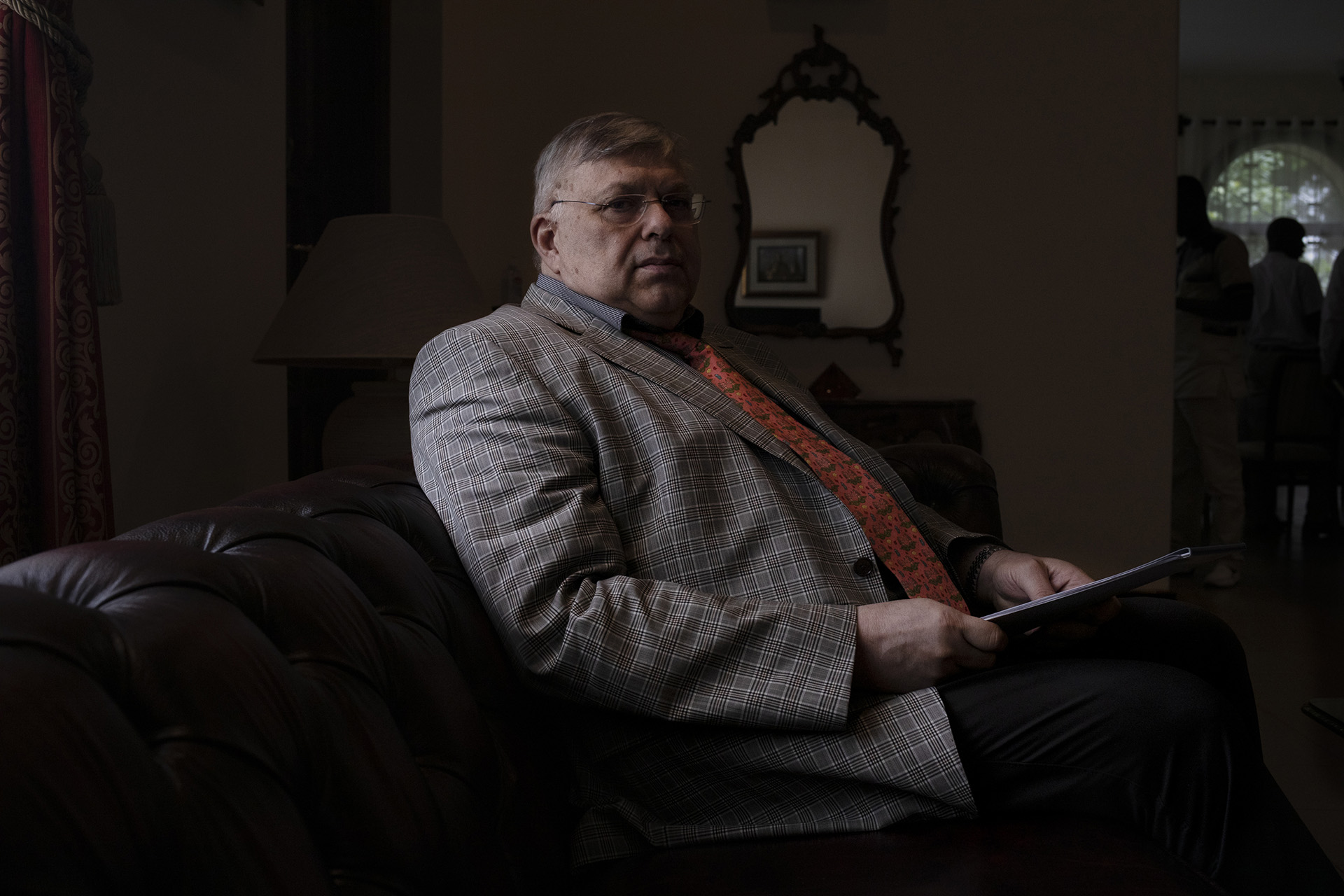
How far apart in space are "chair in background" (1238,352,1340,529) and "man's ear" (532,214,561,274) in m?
5.67

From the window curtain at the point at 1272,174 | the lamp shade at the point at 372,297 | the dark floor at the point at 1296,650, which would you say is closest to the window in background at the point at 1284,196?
the window curtain at the point at 1272,174

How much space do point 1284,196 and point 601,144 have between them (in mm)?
8749

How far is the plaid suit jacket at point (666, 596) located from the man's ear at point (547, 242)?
0.31m

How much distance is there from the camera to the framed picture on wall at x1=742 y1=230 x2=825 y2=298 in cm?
396

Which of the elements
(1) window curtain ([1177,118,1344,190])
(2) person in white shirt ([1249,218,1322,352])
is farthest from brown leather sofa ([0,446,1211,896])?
(1) window curtain ([1177,118,1344,190])

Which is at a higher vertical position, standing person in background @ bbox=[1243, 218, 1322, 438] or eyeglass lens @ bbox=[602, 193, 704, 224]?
standing person in background @ bbox=[1243, 218, 1322, 438]

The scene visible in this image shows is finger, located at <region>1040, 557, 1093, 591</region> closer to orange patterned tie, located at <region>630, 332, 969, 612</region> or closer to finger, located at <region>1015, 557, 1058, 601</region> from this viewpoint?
finger, located at <region>1015, 557, 1058, 601</region>

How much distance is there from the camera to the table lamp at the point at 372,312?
2.03 metres

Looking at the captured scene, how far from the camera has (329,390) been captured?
3.12 meters

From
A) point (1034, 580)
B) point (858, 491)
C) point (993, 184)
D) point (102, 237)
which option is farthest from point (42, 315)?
point (993, 184)

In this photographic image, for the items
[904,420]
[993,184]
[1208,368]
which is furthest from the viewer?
[1208,368]

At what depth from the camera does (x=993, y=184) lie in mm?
3947

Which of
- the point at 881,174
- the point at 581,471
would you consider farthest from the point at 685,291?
the point at 881,174

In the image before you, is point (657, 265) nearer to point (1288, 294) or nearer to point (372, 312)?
point (372, 312)
